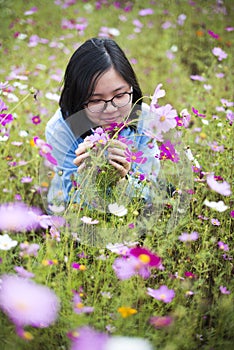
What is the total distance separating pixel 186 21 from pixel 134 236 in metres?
1.83

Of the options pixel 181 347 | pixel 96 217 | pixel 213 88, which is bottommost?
pixel 181 347

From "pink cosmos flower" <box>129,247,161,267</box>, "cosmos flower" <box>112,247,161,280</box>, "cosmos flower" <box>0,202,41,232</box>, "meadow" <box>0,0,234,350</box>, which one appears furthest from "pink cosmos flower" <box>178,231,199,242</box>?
"cosmos flower" <box>0,202,41,232</box>

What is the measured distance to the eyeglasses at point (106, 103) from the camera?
1.06 m

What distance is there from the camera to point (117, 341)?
0.75 metres

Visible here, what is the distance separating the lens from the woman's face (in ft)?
3.47

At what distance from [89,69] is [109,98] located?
9 centimetres

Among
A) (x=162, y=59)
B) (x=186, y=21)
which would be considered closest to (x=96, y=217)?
(x=162, y=59)

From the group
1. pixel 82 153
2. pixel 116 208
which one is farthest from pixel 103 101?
pixel 116 208

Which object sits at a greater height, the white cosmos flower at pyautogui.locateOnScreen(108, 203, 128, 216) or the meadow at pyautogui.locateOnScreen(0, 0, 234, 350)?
the white cosmos flower at pyautogui.locateOnScreen(108, 203, 128, 216)

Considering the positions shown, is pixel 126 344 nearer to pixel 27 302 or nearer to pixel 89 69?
pixel 27 302

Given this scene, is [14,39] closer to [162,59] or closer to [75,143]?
[162,59]

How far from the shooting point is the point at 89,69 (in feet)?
3.49

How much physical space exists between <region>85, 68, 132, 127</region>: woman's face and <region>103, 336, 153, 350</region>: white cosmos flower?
511 mm

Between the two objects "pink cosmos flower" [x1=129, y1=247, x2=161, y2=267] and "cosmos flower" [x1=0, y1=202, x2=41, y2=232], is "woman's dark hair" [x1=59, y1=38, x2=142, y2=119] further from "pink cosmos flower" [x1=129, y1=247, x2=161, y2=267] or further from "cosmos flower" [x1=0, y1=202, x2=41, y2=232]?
"pink cosmos flower" [x1=129, y1=247, x2=161, y2=267]
